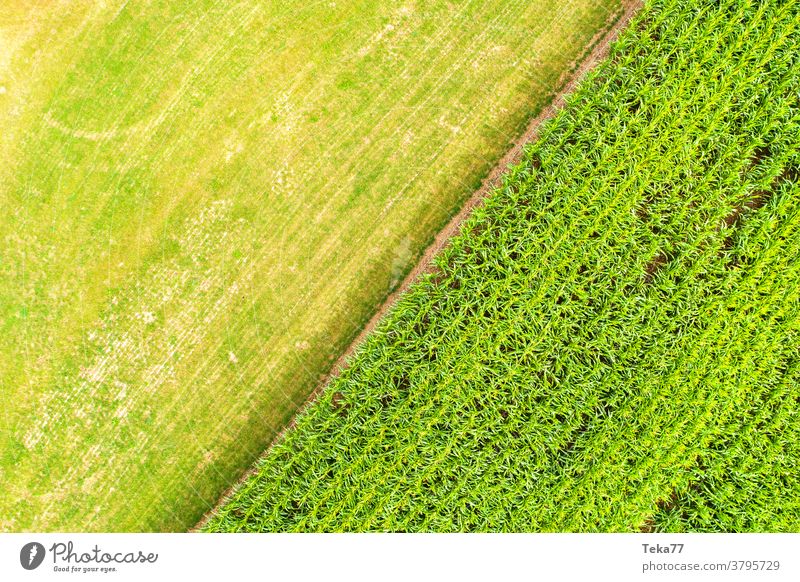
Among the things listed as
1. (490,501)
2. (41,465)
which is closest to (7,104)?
(41,465)

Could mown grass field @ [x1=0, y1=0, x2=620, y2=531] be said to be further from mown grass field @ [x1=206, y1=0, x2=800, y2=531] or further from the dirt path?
mown grass field @ [x1=206, y1=0, x2=800, y2=531]

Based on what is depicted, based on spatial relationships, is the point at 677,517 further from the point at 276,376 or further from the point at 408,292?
the point at 276,376

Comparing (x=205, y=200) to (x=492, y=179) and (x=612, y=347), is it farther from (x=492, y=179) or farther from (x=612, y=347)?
(x=612, y=347)

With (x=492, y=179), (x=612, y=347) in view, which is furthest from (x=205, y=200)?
(x=612, y=347)

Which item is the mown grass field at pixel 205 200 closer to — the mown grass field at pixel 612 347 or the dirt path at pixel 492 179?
the dirt path at pixel 492 179

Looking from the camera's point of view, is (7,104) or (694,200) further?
(7,104)

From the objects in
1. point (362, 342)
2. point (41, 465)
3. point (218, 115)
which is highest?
point (218, 115)

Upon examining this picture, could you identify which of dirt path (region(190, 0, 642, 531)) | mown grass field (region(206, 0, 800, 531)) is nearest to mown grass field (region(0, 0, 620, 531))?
dirt path (region(190, 0, 642, 531))
